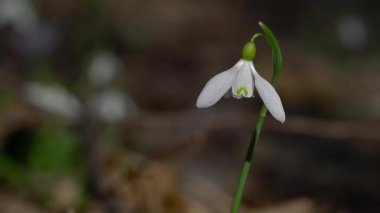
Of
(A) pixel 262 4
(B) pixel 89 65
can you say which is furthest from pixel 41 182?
(A) pixel 262 4

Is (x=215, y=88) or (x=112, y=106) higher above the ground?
(x=112, y=106)

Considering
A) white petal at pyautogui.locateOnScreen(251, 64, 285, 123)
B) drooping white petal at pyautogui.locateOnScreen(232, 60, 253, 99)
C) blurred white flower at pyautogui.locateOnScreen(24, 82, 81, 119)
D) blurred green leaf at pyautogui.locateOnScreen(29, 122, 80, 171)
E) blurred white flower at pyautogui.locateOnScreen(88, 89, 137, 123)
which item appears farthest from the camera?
blurred white flower at pyautogui.locateOnScreen(88, 89, 137, 123)

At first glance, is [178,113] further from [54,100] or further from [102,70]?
[54,100]

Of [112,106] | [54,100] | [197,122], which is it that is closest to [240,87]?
[54,100]

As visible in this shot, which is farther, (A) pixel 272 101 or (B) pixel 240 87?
(B) pixel 240 87

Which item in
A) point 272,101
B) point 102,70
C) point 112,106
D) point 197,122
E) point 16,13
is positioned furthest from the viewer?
point 16,13

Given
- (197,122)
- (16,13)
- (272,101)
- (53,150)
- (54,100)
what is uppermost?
(16,13)

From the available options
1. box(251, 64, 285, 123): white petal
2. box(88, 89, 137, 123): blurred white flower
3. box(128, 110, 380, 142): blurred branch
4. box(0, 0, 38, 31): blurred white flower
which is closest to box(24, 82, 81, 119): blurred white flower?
box(88, 89, 137, 123): blurred white flower

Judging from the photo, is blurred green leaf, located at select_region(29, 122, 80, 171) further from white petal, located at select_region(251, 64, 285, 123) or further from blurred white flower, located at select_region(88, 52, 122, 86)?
white petal, located at select_region(251, 64, 285, 123)
